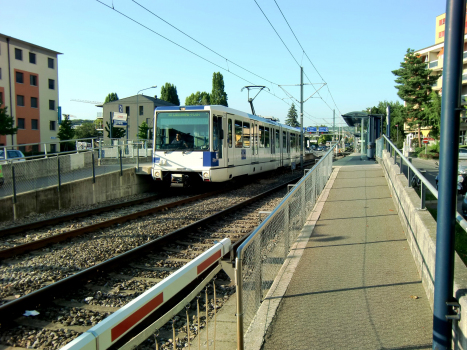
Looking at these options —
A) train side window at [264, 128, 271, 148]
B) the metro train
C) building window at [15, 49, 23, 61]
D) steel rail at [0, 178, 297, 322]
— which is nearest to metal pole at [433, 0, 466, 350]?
steel rail at [0, 178, 297, 322]

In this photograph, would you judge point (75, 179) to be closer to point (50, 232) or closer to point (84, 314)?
point (50, 232)

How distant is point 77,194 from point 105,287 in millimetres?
8379

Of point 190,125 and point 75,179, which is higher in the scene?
point 190,125

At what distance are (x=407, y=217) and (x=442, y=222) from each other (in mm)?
3669

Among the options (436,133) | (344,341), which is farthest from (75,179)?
(436,133)

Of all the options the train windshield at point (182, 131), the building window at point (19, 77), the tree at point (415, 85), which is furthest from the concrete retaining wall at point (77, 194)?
the tree at point (415, 85)

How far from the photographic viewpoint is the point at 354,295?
4.27 meters

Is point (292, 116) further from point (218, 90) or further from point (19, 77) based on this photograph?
point (19, 77)

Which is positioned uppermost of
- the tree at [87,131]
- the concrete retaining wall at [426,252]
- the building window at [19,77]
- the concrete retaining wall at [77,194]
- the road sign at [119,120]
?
the building window at [19,77]

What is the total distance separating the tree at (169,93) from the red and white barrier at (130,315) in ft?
316

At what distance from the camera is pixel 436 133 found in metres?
46.2

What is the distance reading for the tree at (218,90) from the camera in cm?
8494

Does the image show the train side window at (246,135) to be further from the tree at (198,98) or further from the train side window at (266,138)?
the tree at (198,98)

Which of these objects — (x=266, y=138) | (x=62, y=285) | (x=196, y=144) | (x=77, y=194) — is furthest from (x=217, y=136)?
(x=62, y=285)
